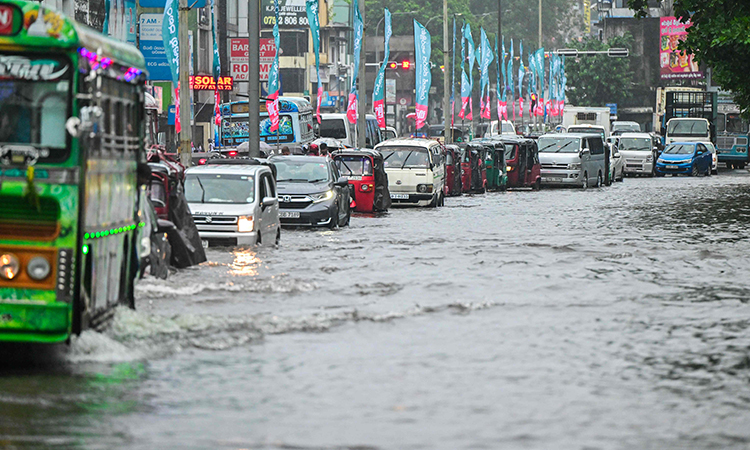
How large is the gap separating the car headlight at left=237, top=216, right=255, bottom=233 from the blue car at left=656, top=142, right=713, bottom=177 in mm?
40546

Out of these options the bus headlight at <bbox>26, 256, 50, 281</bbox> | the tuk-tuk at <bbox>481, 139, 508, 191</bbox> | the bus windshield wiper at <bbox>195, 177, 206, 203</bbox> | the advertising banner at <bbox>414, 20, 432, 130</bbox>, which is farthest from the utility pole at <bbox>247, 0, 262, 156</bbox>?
the advertising banner at <bbox>414, 20, 432, 130</bbox>

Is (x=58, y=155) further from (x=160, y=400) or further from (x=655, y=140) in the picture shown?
(x=655, y=140)

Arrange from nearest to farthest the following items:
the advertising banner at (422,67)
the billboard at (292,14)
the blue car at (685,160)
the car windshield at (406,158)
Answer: the car windshield at (406,158), the advertising banner at (422,67), the blue car at (685,160), the billboard at (292,14)

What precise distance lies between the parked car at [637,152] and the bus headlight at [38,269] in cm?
5276

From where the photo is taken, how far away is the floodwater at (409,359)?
26.9ft

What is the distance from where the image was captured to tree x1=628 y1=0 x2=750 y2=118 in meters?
31.7

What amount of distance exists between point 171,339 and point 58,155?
8.61 ft

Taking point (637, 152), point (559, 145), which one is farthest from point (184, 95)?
point (637, 152)

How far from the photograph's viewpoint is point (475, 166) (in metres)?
46.1

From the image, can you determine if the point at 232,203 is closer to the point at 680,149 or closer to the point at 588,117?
the point at 680,149

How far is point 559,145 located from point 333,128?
→ 8.70 metres

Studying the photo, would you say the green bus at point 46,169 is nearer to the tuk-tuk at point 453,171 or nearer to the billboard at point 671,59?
the tuk-tuk at point 453,171

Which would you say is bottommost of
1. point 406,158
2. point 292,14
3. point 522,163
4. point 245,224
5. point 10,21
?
point 245,224

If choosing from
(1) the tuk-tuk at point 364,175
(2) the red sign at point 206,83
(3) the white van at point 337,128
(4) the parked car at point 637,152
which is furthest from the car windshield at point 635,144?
(1) the tuk-tuk at point 364,175
